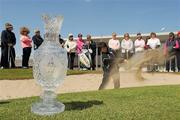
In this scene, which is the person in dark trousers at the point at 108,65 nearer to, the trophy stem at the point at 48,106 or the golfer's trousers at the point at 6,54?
the golfer's trousers at the point at 6,54

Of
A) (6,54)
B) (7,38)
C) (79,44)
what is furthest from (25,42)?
(79,44)

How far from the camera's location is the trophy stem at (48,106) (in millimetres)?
9055

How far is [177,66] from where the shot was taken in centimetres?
2427

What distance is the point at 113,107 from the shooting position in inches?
380

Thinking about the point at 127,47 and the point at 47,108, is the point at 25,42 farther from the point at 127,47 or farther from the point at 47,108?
the point at 47,108

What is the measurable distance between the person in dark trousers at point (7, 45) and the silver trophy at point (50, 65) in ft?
37.1

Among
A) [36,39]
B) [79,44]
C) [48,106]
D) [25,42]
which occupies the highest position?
[36,39]

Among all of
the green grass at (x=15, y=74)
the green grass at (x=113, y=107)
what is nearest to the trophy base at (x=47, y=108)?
the green grass at (x=113, y=107)

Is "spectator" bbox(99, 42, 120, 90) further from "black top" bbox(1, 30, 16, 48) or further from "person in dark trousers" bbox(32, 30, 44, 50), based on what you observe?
"black top" bbox(1, 30, 16, 48)

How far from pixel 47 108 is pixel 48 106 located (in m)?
0.05

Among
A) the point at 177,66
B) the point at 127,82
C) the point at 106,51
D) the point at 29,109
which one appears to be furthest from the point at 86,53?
the point at 29,109

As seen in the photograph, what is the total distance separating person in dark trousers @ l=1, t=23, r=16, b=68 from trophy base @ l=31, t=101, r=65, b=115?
11.4m

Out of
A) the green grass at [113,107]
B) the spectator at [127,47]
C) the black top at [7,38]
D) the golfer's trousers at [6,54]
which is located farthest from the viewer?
the spectator at [127,47]

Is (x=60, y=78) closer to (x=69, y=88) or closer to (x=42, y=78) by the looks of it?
(x=42, y=78)
